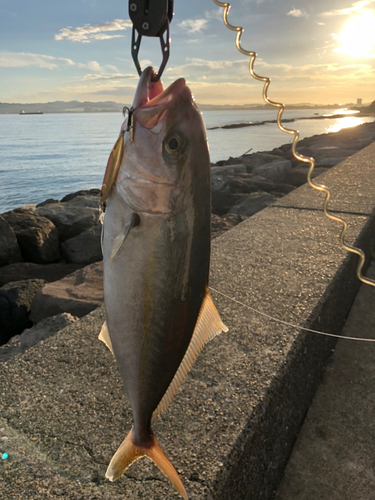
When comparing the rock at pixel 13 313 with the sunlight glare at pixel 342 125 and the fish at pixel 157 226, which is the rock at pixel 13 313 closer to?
the fish at pixel 157 226

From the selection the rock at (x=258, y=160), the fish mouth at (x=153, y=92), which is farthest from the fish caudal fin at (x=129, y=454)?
the rock at (x=258, y=160)

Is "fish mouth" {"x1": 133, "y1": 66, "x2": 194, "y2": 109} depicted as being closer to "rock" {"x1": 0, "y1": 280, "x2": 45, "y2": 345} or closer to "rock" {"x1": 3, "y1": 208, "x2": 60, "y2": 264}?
"rock" {"x1": 0, "y1": 280, "x2": 45, "y2": 345}

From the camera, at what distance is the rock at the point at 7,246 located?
7023 mm

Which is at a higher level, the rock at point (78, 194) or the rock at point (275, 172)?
the rock at point (275, 172)

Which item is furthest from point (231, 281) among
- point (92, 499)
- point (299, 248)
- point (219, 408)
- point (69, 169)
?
point (69, 169)

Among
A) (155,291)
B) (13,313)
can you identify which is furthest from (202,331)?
(13,313)

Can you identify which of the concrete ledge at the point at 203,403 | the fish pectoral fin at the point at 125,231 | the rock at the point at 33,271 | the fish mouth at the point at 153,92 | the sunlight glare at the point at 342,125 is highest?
the sunlight glare at the point at 342,125

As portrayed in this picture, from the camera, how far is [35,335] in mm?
3539

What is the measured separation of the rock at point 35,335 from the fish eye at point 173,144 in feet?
8.97

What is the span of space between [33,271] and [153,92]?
6141 millimetres

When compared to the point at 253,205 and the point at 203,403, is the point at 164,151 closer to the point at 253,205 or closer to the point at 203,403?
the point at 203,403

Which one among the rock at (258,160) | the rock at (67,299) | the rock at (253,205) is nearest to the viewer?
the rock at (67,299)

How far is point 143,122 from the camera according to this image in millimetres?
1252

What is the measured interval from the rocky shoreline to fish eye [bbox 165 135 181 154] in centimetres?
276
